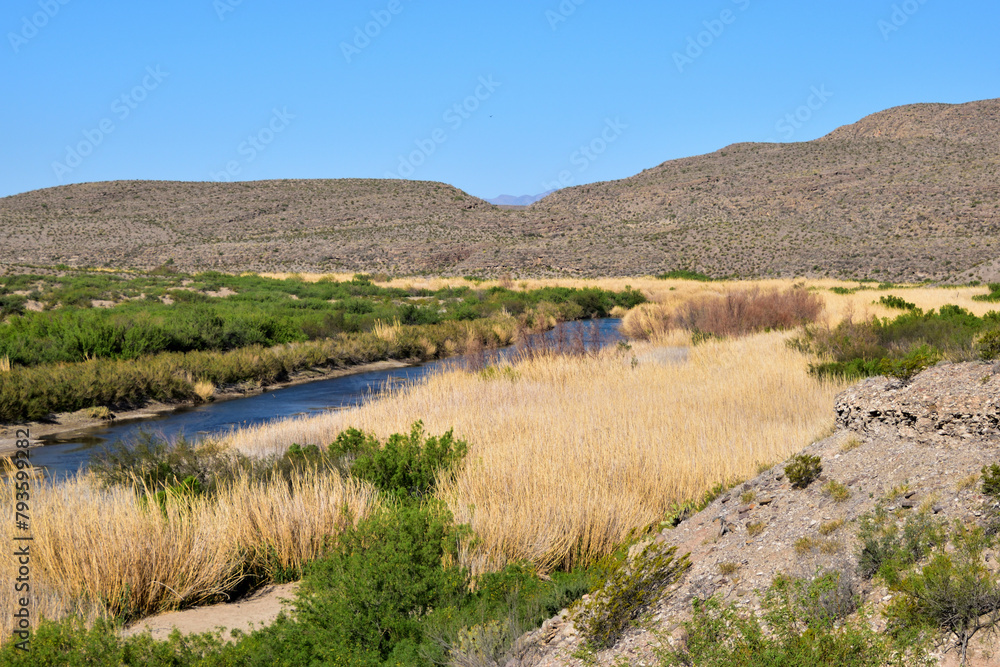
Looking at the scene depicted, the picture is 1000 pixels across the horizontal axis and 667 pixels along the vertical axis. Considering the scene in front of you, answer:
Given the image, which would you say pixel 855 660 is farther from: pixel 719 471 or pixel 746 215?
pixel 746 215

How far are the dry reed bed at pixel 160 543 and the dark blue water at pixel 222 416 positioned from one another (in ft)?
16.3

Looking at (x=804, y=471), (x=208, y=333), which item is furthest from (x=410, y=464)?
(x=208, y=333)

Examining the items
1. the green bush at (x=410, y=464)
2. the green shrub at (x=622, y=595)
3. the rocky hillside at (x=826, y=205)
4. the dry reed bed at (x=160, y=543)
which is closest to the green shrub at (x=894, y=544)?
the green shrub at (x=622, y=595)

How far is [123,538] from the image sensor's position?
5387mm

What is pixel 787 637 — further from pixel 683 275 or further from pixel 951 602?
pixel 683 275

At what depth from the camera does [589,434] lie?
27.6ft

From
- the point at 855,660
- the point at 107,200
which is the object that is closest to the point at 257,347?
the point at 855,660

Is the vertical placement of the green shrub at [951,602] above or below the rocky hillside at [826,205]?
below

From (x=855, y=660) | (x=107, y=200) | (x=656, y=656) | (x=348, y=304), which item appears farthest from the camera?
(x=107, y=200)

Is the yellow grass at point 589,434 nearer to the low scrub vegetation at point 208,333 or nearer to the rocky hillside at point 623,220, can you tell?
the low scrub vegetation at point 208,333

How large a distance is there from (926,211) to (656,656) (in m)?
76.3

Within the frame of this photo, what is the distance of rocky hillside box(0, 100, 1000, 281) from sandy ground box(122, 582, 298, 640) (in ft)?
169

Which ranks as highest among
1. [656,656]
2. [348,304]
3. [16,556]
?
[348,304]

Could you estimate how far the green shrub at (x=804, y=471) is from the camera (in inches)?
225
